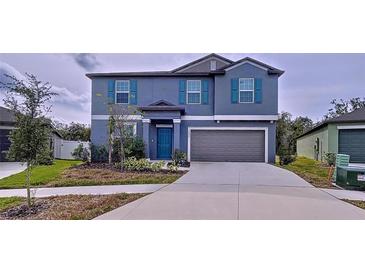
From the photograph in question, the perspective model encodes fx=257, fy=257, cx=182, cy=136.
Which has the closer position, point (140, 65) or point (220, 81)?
point (140, 65)

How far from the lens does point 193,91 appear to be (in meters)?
10.1

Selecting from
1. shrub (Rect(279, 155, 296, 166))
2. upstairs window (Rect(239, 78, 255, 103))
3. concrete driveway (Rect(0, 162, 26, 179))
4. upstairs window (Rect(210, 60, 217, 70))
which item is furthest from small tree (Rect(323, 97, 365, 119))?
concrete driveway (Rect(0, 162, 26, 179))

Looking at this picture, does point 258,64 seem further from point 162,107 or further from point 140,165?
point 140,165

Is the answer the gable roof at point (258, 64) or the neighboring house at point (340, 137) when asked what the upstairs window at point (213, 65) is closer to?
the gable roof at point (258, 64)

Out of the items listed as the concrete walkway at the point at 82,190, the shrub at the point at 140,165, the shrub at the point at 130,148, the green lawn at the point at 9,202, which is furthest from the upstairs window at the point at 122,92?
the green lawn at the point at 9,202

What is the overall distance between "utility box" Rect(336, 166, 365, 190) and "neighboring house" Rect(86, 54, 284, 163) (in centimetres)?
285

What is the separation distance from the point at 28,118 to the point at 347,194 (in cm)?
821

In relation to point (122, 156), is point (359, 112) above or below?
above

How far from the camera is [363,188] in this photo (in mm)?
7523

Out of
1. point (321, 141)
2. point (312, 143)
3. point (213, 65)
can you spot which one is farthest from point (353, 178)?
point (213, 65)

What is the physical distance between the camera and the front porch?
10031mm

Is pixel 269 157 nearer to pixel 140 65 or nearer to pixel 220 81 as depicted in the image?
pixel 220 81

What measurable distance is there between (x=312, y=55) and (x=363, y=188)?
13.6 feet
